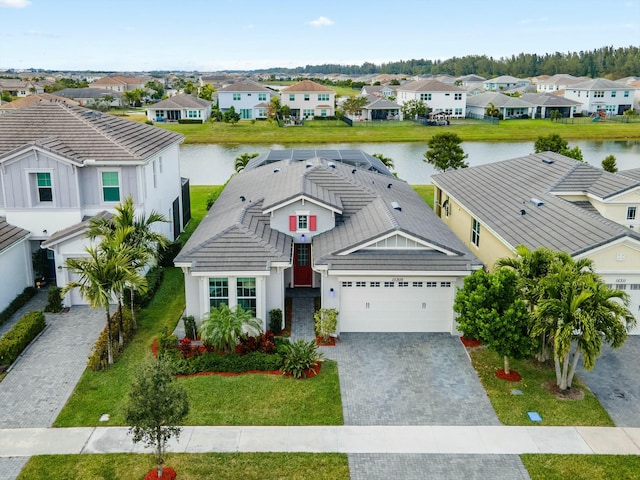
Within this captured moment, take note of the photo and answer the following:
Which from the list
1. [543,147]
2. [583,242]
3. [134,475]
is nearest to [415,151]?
[543,147]

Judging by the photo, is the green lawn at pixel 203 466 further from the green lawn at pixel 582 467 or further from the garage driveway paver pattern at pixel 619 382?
the garage driveway paver pattern at pixel 619 382

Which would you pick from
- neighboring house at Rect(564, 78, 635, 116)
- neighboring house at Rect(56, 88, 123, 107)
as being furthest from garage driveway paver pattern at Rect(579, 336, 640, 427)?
neighboring house at Rect(56, 88, 123, 107)

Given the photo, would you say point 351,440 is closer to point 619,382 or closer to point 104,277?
point 619,382

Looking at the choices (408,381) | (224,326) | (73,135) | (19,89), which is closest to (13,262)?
(73,135)

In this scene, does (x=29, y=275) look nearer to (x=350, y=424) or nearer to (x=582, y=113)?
(x=350, y=424)

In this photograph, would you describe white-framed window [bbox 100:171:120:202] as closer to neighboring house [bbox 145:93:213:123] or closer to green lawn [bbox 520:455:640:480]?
green lawn [bbox 520:455:640:480]

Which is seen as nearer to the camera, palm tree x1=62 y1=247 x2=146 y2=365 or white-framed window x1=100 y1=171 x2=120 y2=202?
palm tree x1=62 y1=247 x2=146 y2=365
